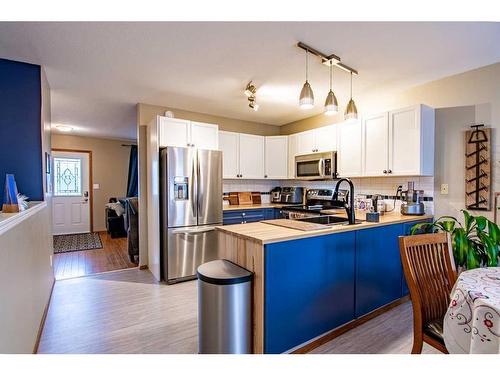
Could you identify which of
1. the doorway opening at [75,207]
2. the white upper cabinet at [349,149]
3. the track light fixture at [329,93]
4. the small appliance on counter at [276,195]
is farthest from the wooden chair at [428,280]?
the doorway opening at [75,207]

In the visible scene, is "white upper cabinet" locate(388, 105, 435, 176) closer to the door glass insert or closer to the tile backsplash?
the tile backsplash

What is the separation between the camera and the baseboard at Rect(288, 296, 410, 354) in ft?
6.22

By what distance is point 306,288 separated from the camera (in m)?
1.90

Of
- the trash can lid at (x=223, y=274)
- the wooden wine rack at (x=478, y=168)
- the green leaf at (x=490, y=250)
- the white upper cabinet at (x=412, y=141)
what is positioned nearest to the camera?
the trash can lid at (x=223, y=274)

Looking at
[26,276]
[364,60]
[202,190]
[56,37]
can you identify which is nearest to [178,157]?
[202,190]

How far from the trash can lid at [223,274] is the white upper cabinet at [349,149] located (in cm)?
236

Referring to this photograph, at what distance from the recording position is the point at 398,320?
7.79 feet

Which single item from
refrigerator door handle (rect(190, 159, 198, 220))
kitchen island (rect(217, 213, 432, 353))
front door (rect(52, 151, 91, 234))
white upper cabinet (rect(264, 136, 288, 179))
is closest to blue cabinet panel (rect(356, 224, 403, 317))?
kitchen island (rect(217, 213, 432, 353))

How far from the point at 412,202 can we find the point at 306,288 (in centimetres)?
195

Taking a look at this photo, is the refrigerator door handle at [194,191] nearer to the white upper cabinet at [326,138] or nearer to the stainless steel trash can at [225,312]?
the stainless steel trash can at [225,312]

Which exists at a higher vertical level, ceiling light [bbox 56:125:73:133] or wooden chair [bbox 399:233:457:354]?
ceiling light [bbox 56:125:73:133]

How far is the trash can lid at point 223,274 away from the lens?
166 centimetres

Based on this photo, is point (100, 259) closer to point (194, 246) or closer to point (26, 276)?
point (194, 246)

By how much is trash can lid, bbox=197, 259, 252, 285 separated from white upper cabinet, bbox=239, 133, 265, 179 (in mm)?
2631
